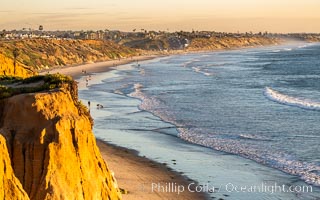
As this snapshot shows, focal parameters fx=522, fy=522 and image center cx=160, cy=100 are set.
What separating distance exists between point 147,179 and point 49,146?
1123 centimetres

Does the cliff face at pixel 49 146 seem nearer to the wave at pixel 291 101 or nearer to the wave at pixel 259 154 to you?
the wave at pixel 259 154

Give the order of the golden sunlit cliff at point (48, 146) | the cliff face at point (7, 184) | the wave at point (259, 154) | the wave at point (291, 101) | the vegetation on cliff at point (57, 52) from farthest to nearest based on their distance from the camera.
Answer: the vegetation on cliff at point (57, 52)
the wave at point (291, 101)
the wave at point (259, 154)
the golden sunlit cliff at point (48, 146)
the cliff face at point (7, 184)

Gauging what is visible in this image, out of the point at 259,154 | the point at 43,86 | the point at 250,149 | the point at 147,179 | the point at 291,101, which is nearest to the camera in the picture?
the point at 43,86

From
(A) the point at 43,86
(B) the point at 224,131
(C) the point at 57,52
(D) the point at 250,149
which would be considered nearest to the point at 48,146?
(A) the point at 43,86

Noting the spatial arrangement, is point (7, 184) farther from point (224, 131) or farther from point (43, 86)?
point (224, 131)

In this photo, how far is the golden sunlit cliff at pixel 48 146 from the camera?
13.9 metres

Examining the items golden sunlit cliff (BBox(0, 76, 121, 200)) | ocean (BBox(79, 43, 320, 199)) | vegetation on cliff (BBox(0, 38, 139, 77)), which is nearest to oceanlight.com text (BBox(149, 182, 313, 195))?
ocean (BBox(79, 43, 320, 199))

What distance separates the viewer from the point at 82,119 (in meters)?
15.7

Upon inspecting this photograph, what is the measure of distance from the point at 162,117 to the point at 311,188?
21.6 meters

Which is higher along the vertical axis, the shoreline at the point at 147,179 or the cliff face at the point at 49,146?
the cliff face at the point at 49,146

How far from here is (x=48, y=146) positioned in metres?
14.0

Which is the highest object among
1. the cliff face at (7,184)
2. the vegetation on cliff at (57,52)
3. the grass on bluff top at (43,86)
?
the grass on bluff top at (43,86)

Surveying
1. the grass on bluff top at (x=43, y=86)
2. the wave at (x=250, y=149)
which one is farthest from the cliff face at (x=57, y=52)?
the grass on bluff top at (x=43, y=86)

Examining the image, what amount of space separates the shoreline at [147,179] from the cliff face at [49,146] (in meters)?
6.49
